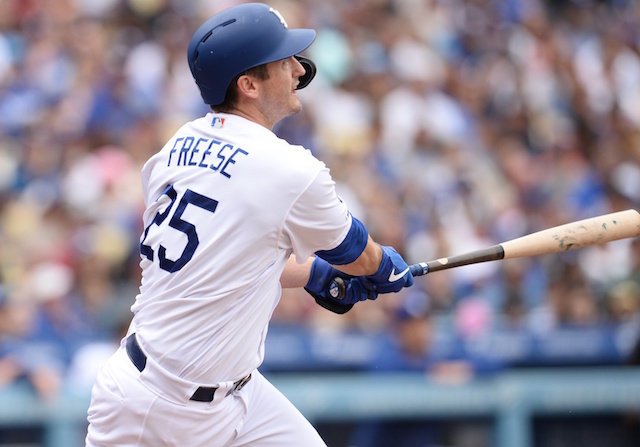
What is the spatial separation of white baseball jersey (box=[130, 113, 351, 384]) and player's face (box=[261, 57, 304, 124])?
0.15 meters

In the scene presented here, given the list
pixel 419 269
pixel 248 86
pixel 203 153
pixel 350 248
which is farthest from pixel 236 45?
pixel 419 269

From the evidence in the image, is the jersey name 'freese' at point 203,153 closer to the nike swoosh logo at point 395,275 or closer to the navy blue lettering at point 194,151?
the navy blue lettering at point 194,151

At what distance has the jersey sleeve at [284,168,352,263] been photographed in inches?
113

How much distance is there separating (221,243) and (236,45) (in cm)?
58

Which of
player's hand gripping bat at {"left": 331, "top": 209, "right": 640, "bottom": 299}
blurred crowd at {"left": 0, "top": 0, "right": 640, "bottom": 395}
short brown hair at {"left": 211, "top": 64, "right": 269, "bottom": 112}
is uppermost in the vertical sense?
blurred crowd at {"left": 0, "top": 0, "right": 640, "bottom": 395}

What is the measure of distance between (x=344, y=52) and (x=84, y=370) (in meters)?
4.54

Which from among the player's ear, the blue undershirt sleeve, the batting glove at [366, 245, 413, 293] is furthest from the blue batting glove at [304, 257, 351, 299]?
the player's ear

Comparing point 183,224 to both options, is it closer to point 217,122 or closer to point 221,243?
point 221,243

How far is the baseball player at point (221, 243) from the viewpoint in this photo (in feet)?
9.42

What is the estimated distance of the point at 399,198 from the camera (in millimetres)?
7945

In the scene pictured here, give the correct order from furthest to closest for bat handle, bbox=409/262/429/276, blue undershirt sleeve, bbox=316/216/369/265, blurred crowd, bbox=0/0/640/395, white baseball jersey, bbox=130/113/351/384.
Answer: blurred crowd, bbox=0/0/640/395 < bat handle, bbox=409/262/429/276 < blue undershirt sleeve, bbox=316/216/369/265 < white baseball jersey, bbox=130/113/351/384

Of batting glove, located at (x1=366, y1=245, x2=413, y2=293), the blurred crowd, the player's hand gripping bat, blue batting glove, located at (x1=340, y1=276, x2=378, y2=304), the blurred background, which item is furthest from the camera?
the blurred crowd

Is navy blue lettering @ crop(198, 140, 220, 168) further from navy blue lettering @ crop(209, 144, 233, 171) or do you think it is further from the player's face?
the player's face

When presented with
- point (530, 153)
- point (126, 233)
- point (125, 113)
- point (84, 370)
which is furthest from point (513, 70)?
point (84, 370)
